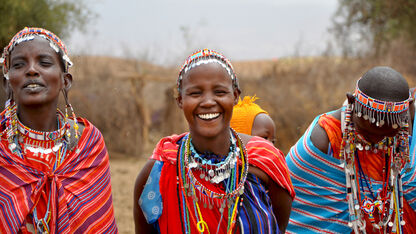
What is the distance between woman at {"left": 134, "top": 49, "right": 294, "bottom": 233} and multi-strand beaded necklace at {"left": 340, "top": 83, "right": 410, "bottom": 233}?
873 millimetres

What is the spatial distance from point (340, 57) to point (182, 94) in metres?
14.0

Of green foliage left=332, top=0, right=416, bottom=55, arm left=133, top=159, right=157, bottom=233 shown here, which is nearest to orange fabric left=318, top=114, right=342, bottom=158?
arm left=133, top=159, right=157, bottom=233

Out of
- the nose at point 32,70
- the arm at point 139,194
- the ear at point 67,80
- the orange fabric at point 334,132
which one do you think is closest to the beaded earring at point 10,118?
the nose at point 32,70

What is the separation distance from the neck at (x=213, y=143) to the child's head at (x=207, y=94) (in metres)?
0.07

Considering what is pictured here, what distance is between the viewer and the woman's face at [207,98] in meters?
2.90

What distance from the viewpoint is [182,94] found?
9.78 feet

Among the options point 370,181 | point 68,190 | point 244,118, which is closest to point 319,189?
point 370,181

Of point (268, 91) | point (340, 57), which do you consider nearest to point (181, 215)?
point (268, 91)

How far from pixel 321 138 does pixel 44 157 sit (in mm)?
2008

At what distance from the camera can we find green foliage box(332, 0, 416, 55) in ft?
50.4

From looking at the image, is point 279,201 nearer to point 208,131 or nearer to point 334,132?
point 208,131

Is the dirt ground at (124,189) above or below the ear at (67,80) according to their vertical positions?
below

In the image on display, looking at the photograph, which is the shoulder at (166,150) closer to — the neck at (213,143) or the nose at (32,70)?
the neck at (213,143)

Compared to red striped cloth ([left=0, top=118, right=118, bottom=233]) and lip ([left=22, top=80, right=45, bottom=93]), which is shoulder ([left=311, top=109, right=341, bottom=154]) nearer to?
red striped cloth ([left=0, top=118, right=118, bottom=233])
